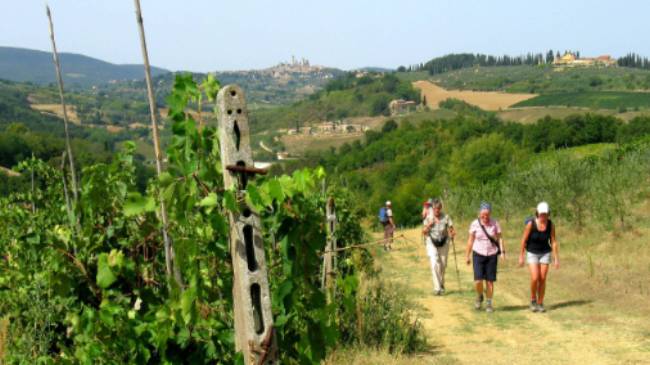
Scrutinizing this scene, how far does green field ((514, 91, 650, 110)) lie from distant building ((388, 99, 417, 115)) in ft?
109

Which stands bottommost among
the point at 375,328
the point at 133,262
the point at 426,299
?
the point at 426,299

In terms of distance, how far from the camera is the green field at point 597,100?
11269 centimetres

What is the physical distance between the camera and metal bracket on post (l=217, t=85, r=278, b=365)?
2.75 meters

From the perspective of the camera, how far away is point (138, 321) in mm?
3941

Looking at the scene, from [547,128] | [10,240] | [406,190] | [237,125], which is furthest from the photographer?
[547,128]

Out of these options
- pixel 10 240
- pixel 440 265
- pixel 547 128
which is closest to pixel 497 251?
pixel 440 265

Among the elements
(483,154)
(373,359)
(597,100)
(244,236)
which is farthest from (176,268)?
(597,100)

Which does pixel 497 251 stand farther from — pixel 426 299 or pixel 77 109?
pixel 77 109

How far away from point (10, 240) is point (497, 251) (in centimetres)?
663

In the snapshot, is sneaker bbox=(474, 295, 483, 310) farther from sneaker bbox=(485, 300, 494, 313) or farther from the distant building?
the distant building

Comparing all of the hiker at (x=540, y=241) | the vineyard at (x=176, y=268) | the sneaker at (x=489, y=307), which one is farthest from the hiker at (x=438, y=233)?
the vineyard at (x=176, y=268)

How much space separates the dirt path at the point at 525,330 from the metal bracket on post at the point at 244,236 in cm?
547

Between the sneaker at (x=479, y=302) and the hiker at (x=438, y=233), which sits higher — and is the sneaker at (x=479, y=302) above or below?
below

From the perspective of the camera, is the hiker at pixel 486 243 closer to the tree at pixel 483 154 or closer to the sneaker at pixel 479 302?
the sneaker at pixel 479 302
